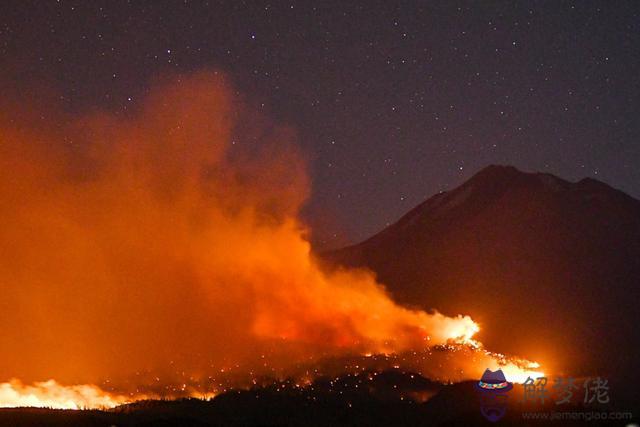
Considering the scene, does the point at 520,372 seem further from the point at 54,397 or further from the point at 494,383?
the point at 54,397

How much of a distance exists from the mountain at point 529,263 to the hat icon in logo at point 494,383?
13247mm

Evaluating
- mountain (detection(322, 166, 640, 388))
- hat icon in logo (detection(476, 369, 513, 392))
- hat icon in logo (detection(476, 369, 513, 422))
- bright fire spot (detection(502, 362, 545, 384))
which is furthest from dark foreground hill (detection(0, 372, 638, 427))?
mountain (detection(322, 166, 640, 388))

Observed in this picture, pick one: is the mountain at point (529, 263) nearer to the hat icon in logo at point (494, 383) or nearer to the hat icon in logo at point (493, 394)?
the hat icon in logo at point (494, 383)

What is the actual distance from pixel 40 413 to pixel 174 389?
11.0 m

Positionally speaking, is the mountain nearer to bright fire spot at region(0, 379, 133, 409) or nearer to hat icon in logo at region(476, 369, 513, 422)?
hat icon in logo at region(476, 369, 513, 422)

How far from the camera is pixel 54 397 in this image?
106 ft

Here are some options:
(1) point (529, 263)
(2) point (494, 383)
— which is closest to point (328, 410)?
(2) point (494, 383)

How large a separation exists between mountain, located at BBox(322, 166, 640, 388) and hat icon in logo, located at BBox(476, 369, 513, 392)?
13247 millimetres

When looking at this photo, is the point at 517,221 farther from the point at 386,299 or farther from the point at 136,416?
the point at 136,416

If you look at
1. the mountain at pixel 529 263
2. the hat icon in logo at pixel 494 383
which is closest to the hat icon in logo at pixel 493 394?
the hat icon in logo at pixel 494 383

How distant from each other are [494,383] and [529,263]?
38358 millimetres

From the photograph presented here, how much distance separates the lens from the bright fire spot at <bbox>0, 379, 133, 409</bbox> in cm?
3177

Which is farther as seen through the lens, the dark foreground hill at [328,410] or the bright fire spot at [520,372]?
the bright fire spot at [520,372]

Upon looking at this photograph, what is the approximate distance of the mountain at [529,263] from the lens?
53344 millimetres
